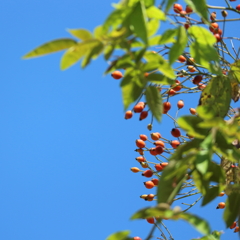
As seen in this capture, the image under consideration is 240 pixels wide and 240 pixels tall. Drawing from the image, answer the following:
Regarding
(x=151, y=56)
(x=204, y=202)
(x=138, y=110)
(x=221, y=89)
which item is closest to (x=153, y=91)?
(x=151, y=56)

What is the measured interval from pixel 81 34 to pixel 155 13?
0.24m

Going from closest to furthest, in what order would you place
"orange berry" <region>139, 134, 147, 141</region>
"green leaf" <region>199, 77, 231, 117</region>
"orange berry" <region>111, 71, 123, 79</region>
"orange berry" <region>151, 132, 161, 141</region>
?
1. "green leaf" <region>199, 77, 231, 117</region>
2. "orange berry" <region>111, 71, 123, 79</region>
3. "orange berry" <region>151, 132, 161, 141</region>
4. "orange berry" <region>139, 134, 147, 141</region>

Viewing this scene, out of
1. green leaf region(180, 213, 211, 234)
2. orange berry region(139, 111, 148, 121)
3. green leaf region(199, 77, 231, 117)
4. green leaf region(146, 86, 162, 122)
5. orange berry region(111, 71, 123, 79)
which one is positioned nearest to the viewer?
green leaf region(180, 213, 211, 234)

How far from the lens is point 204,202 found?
114 cm

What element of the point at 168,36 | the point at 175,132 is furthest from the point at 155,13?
the point at 175,132

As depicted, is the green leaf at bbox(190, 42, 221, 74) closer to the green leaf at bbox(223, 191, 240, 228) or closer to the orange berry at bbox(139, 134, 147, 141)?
the green leaf at bbox(223, 191, 240, 228)

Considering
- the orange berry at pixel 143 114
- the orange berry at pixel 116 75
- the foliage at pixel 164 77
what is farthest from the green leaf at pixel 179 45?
the orange berry at pixel 143 114

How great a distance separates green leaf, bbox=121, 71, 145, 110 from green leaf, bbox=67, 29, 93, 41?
0.67 ft

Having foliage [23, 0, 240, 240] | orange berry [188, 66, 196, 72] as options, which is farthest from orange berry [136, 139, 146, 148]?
foliage [23, 0, 240, 240]

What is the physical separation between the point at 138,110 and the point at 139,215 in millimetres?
970

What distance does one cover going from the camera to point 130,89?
1100mm

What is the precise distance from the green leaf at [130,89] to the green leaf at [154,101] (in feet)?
0.08

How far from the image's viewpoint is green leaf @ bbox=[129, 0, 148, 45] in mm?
956

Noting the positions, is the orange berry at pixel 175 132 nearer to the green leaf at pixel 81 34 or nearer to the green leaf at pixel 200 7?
the green leaf at pixel 200 7
